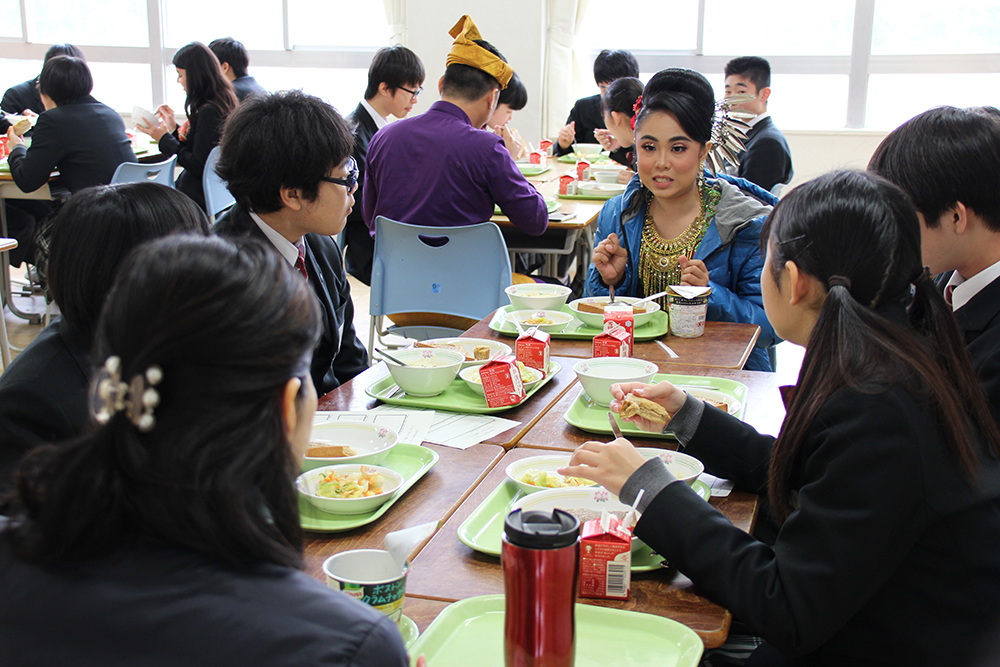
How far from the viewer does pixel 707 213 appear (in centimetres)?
250

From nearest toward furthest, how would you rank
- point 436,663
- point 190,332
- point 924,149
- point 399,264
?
point 190,332, point 436,663, point 924,149, point 399,264

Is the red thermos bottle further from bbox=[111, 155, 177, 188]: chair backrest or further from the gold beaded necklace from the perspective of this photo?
bbox=[111, 155, 177, 188]: chair backrest

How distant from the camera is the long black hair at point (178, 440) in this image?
2.18ft

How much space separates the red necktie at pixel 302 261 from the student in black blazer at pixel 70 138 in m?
2.77

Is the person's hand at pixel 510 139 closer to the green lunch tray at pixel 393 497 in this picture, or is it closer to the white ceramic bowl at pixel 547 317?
the white ceramic bowl at pixel 547 317

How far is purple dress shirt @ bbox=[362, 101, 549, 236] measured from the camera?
3.19m

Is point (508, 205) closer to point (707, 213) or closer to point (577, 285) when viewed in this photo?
point (707, 213)

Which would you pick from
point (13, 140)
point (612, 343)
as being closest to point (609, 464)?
point (612, 343)

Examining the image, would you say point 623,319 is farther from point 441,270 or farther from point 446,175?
point 446,175

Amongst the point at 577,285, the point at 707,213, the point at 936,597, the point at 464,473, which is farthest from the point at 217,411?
the point at 577,285

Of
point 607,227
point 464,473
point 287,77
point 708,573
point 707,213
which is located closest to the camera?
point 708,573

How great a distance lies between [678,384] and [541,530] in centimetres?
110

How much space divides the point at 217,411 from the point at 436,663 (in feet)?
1.41

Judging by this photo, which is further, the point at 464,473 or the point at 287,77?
the point at 287,77
